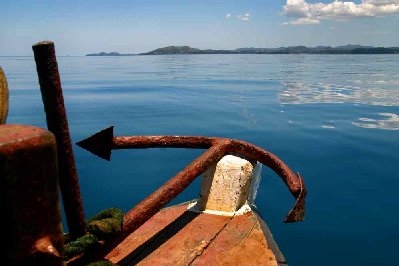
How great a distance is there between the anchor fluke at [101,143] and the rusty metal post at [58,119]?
111cm

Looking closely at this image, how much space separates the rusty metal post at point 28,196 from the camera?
115cm

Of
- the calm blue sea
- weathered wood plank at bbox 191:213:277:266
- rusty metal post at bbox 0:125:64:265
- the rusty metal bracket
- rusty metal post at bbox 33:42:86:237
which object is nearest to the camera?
rusty metal post at bbox 0:125:64:265

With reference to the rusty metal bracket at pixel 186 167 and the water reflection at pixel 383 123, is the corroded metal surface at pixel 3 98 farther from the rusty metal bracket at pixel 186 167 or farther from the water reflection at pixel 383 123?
the water reflection at pixel 383 123

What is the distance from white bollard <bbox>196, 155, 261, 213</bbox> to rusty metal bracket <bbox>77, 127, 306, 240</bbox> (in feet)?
0.58

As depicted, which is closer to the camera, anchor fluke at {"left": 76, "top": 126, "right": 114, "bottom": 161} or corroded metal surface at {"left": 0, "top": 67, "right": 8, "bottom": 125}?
corroded metal surface at {"left": 0, "top": 67, "right": 8, "bottom": 125}

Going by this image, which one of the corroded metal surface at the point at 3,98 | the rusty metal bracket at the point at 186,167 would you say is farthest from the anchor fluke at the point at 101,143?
the corroded metal surface at the point at 3,98

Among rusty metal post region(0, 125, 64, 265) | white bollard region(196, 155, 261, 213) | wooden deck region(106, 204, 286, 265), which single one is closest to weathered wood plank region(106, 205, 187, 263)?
wooden deck region(106, 204, 286, 265)

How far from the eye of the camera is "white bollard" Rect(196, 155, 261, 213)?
451 centimetres

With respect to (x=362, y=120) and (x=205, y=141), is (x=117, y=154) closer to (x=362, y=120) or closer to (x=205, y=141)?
(x=205, y=141)

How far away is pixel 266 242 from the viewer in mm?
3709

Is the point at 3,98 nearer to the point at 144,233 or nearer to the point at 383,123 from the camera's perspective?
the point at 144,233

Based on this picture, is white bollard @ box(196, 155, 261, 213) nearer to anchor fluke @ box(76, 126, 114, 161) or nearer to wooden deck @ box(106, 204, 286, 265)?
wooden deck @ box(106, 204, 286, 265)

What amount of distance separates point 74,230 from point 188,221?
2420 millimetres

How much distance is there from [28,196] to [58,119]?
2.10 ft
